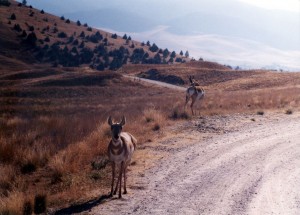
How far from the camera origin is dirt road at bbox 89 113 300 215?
33.1 ft

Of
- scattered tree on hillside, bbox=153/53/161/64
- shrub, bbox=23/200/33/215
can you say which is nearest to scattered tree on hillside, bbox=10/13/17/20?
scattered tree on hillside, bbox=153/53/161/64

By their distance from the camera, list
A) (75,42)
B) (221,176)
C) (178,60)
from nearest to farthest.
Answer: (221,176)
(75,42)
(178,60)

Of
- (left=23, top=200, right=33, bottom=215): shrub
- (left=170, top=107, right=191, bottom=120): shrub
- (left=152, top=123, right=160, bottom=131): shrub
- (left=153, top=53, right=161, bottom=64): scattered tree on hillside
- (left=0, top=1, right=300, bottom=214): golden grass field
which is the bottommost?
(left=23, top=200, right=33, bottom=215): shrub

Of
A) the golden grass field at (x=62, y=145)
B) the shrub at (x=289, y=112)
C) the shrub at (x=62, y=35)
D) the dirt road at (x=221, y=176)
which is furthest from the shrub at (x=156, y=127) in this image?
the shrub at (x=62, y=35)

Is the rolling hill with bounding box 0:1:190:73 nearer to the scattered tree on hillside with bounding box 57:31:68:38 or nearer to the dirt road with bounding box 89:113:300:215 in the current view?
the scattered tree on hillside with bounding box 57:31:68:38

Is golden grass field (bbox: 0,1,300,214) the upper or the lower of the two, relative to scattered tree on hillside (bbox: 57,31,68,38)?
lower

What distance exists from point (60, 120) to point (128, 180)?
9530 millimetres

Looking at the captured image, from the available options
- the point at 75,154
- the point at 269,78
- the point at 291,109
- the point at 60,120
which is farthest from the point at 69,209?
the point at 269,78

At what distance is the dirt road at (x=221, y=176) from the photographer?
10.1m

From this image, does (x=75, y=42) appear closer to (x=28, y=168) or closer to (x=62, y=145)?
(x=62, y=145)

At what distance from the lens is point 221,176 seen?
12.3 m

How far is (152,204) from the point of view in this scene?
400 inches

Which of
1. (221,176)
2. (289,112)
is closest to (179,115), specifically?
(289,112)

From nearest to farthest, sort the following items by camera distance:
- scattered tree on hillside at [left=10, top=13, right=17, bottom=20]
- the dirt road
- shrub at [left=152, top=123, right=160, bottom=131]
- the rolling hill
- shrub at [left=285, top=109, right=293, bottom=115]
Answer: the dirt road
shrub at [left=152, top=123, right=160, bottom=131]
shrub at [left=285, top=109, right=293, bottom=115]
the rolling hill
scattered tree on hillside at [left=10, top=13, right=17, bottom=20]
